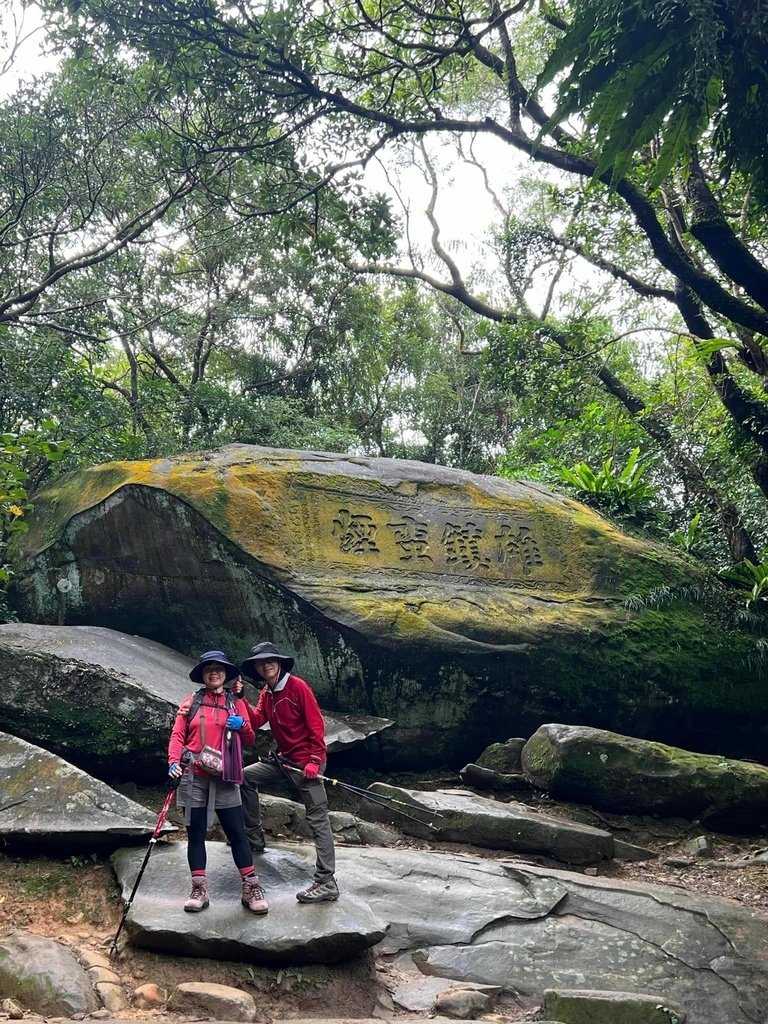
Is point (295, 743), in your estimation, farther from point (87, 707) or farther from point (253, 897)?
point (87, 707)

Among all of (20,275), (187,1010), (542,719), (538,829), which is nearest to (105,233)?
(20,275)

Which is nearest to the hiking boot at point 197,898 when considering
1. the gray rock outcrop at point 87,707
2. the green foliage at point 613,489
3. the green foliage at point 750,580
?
the gray rock outcrop at point 87,707

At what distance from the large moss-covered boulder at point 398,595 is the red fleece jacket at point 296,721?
2989 millimetres

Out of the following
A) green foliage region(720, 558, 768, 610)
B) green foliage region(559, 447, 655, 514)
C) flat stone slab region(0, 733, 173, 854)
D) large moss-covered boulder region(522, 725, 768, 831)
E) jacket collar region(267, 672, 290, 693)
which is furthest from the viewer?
green foliage region(559, 447, 655, 514)

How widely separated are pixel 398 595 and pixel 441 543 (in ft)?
3.15

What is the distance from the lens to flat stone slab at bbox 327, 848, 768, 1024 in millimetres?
5012

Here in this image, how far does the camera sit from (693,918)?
5.82 metres

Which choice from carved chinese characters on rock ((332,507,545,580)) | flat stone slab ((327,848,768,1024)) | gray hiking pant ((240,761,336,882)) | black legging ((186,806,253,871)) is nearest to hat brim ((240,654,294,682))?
gray hiking pant ((240,761,336,882))

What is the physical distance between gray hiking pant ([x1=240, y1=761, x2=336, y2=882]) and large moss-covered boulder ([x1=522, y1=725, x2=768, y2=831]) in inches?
130

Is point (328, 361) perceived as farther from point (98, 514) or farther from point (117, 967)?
point (117, 967)

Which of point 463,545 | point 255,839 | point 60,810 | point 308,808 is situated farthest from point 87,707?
point 463,545

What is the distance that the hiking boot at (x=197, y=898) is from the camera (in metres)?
4.60

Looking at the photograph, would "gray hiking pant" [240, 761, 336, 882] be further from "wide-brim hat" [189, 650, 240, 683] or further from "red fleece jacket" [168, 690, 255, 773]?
"wide-brim hat" [189, 650, 240, 683]

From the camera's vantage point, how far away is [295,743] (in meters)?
5.12
